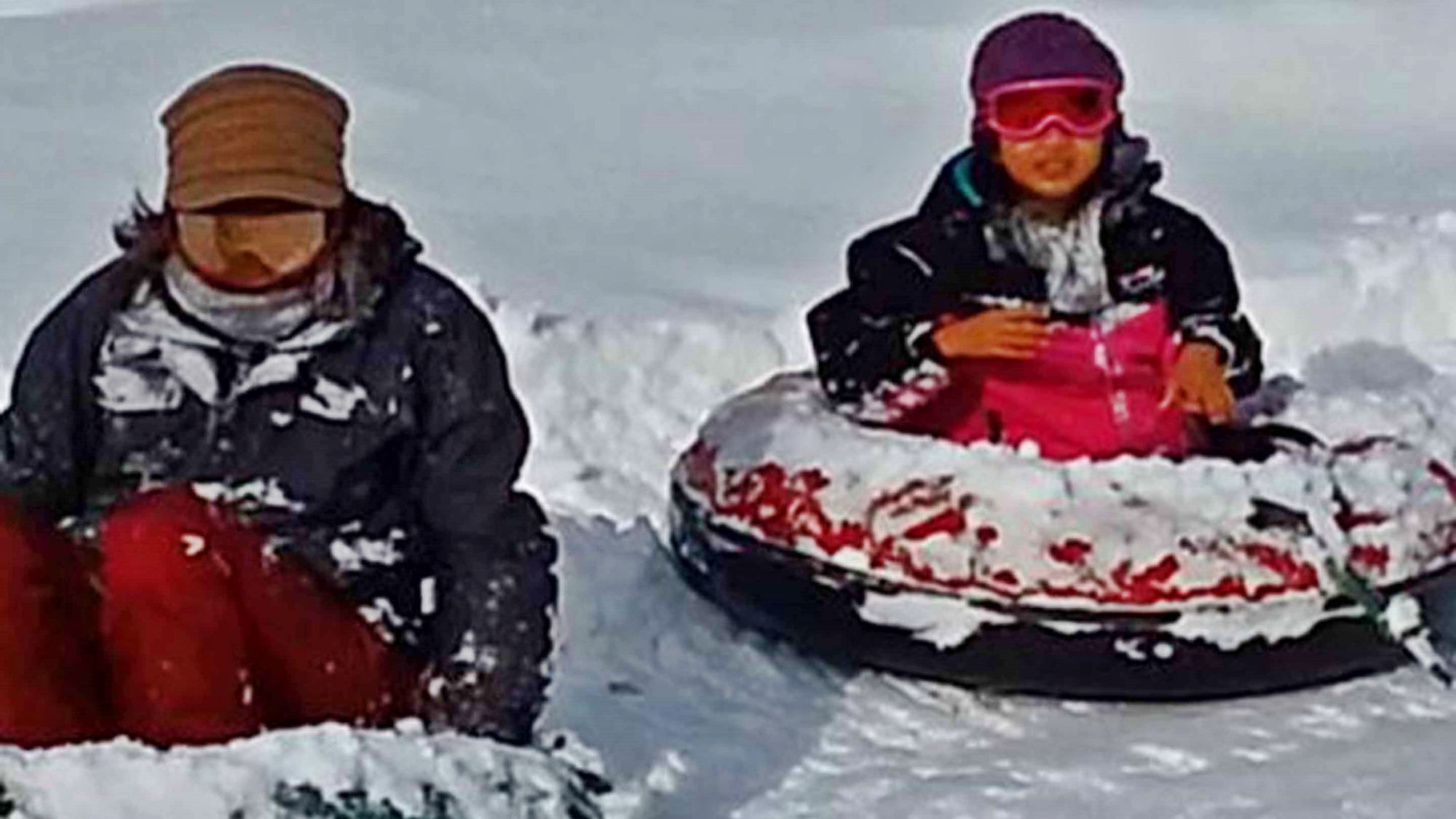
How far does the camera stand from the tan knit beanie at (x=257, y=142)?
3.95 m

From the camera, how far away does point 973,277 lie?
5141 millimetres

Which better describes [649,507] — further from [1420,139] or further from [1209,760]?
[1420,139]

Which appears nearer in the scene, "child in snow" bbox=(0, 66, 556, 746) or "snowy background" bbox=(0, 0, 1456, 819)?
"child in snow" bbox=(0, 66, 556, 746)

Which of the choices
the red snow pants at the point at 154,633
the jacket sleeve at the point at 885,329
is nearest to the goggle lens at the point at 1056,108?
the jacket sleeve at the point at 885,329

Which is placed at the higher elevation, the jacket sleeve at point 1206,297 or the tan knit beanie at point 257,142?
the tan knit beanie at point 257,142

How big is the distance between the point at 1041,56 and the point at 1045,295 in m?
0.31

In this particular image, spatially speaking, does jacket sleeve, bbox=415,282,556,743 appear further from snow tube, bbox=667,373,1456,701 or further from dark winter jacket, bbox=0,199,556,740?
snow tube, bbox=667,373,1456,701

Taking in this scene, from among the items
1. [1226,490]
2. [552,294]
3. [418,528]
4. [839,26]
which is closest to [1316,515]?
[1226,490]

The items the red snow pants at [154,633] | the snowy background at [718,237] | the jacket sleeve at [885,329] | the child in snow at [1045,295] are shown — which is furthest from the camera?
the jacket sleeve at [885,329]

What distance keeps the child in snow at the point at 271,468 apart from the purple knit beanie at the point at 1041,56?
41.5 inches

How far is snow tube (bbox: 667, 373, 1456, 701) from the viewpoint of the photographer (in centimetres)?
493

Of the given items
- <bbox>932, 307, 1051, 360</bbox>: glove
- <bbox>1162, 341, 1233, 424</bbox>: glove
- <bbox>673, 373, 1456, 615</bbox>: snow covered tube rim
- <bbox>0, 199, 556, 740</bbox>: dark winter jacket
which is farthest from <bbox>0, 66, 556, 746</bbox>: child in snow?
<bbox>1162, 341, 1233, 424</bbox>: glove

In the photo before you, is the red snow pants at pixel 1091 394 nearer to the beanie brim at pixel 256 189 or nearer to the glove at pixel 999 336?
the glove at pixel 999 336

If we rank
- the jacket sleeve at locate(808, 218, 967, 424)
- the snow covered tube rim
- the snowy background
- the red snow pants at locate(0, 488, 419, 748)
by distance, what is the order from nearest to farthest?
the red snow pants at locate(0, 488, 419, 748) < the snowy background < the snow covered tube rim < the jacket sleeve at locate(808, 218, 967, 424)
